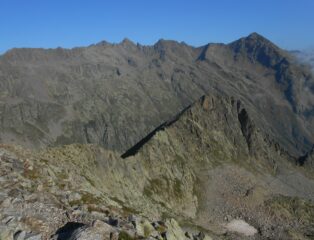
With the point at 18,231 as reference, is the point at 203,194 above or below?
below

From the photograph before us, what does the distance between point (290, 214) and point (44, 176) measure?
137 metres

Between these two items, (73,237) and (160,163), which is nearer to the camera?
(73,237)

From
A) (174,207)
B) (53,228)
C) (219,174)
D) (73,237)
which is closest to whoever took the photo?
(73,237)

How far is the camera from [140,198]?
12419 centimetres

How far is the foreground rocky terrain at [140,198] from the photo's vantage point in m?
37.2

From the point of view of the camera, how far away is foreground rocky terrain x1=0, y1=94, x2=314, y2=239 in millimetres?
37188

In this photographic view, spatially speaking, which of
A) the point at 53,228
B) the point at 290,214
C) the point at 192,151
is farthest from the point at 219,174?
the point at 53,228

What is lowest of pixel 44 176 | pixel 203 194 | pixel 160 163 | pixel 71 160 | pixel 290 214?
pixel 290 214

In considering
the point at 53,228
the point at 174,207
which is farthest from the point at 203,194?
the point at 53,228

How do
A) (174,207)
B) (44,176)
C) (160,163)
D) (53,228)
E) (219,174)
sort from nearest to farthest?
(53,228), (44,176), (174,207), (160,163), (219,174)

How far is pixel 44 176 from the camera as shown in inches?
1966

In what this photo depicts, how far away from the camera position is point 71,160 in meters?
103

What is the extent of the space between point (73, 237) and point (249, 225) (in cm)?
12866

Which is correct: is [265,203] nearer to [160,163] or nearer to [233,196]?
[233,196]
